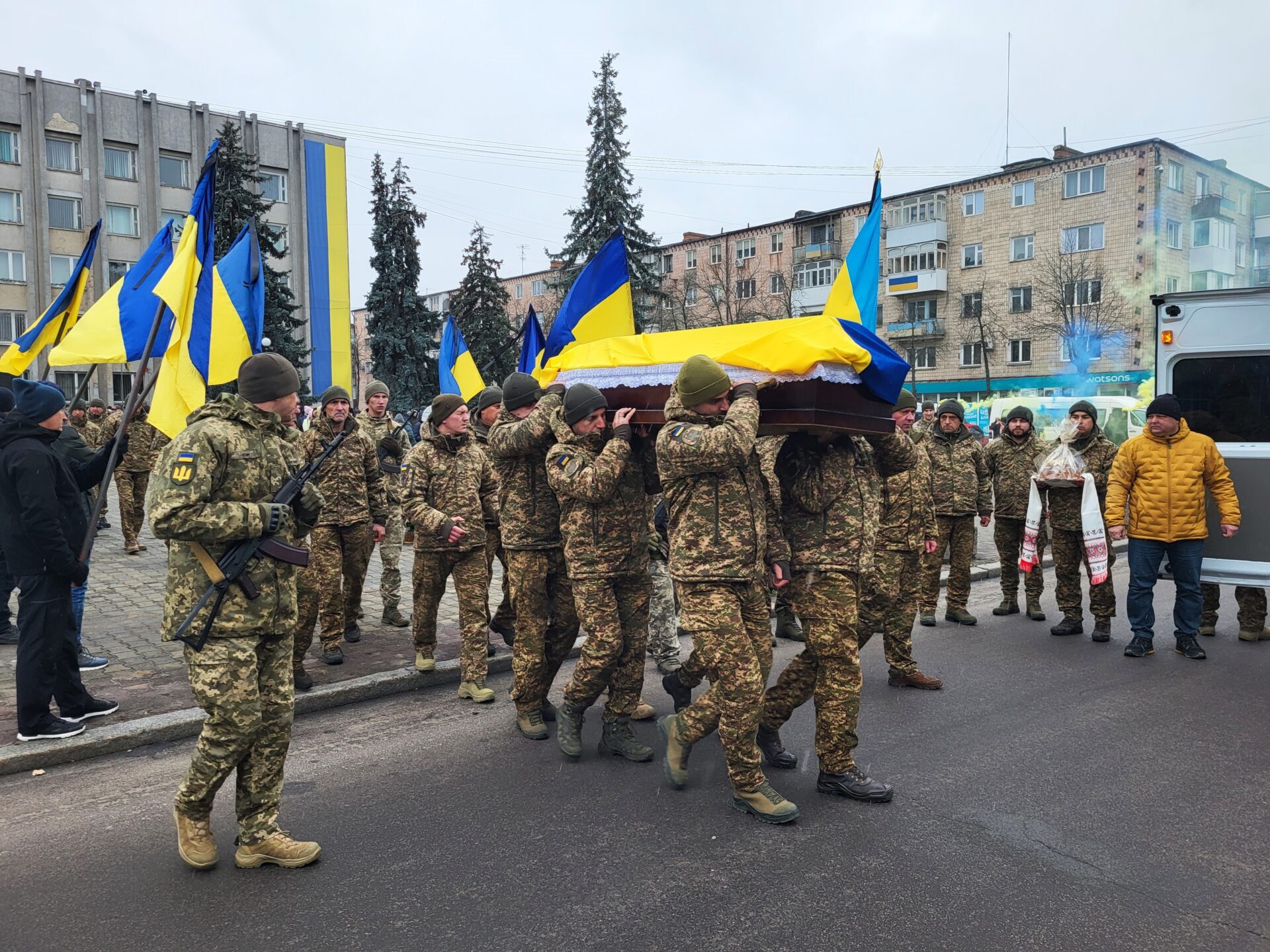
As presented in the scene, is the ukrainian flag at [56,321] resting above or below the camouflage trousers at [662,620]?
above

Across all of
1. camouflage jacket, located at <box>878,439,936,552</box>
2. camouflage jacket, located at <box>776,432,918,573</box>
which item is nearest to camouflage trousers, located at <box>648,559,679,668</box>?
camouflage jacket, located at <box>878,439,936,552</box>

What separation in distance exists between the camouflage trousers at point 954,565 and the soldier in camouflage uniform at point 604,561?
182 inches

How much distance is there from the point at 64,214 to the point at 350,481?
4023cm

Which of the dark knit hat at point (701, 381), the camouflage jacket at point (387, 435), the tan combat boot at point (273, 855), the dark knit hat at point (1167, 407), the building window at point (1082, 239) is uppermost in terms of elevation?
the building window at point (1082, 239)

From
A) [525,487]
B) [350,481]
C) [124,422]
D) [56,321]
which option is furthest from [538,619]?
[56,321]

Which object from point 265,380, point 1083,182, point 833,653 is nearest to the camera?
point 265,380

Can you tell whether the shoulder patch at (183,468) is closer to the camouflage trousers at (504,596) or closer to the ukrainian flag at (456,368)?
the camouflage trousers at (504,596)

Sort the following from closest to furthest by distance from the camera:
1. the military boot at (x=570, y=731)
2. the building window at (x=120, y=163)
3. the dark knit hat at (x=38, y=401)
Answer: the military boot at (x=570, y=731) < the dark knit hat at (x=38, y=401) < the building window at (x=120, y=163)

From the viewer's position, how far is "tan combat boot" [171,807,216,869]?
3928 mm

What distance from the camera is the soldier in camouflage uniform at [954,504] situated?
8.97 metres

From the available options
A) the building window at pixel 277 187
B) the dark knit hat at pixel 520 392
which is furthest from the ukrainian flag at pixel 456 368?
the building window at pixel 277 187

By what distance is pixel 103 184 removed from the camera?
39.2m

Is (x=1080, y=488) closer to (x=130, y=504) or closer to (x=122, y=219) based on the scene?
(x=130, y=504)

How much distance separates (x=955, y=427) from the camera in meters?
9.25
